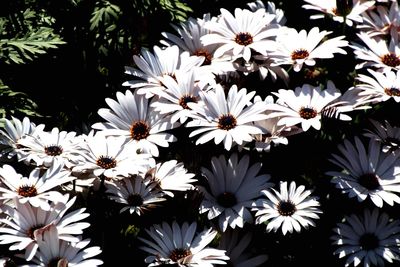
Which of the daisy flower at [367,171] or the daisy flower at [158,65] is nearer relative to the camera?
the daisy flower at [367,171]

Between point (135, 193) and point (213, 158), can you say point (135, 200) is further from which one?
point (213, 158)

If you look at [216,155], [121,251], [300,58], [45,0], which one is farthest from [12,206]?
[300,58]

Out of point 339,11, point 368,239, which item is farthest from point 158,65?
point 368,239

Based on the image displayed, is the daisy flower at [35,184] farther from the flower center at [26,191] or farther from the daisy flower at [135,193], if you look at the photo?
the daisy flower at [135,193]

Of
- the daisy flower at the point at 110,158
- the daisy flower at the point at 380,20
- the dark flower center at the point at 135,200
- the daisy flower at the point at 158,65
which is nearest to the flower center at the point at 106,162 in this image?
the daisy flower at the point at 110,158

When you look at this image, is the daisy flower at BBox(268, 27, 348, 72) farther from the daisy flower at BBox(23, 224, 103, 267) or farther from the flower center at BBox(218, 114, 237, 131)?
the daisy flower at BBox(23, 224, 103, 267)

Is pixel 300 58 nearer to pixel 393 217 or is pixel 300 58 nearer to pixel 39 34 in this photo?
pixel 393 217

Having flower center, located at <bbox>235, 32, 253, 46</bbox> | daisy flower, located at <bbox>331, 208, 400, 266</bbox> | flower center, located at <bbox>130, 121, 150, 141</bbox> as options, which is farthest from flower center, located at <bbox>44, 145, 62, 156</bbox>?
daisy flower, located at <bbox>331, 208, 400, 266</bbox>
